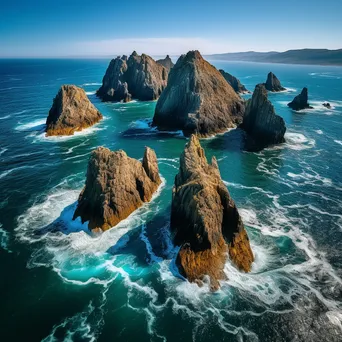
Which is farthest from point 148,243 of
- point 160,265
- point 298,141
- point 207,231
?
point 298,141

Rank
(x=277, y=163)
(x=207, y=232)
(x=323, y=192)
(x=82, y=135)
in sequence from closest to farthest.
A: (x=207, y=232)
(x=323, y=192)
(x=277, y=163)
(x=82, y=135)

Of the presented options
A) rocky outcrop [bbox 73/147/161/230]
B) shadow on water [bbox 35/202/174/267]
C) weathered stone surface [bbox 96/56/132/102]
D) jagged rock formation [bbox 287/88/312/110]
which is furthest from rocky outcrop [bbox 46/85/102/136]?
jagged rock formation [bbox 287/88/312/110]

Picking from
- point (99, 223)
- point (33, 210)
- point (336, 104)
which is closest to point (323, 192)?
point (99, 223)

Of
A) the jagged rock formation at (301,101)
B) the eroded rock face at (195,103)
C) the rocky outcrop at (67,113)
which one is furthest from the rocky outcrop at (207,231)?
the jagged rock formation at (301,101)

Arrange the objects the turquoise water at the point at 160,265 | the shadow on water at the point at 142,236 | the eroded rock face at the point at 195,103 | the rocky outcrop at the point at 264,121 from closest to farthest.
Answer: the turquoise water at the point at 160,265 → the shadow on water at the point at 142,236 → the rocky outcrop at the point at 264,121 → the eroded rock face at the point at 195,103

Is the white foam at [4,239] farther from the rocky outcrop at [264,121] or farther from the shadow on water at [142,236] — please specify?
the rocky outcrop at [264,121]

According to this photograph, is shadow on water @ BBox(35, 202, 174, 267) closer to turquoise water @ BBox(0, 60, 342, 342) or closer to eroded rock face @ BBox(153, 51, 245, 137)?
turquoise water @ BBox(0, 60, 342, 342)

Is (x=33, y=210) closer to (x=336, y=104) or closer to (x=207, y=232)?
(x=207, y=232)
